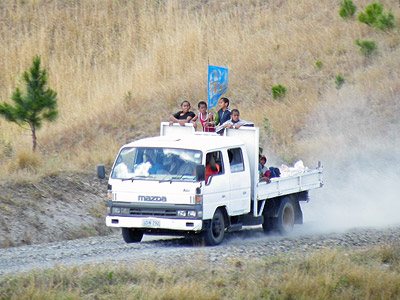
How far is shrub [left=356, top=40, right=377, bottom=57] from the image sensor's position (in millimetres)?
31875

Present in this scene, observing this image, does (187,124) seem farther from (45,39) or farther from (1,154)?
(45,39)

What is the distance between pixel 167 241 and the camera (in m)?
15.7

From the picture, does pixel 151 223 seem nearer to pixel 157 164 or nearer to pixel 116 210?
pixel 116 210

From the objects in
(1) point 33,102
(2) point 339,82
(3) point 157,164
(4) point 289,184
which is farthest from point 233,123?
(2) point 339,82

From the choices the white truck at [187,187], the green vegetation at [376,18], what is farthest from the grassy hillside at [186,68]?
the white truck at [187,187]

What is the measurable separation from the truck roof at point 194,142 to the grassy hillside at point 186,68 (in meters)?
6.37

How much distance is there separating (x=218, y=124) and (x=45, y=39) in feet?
79.6

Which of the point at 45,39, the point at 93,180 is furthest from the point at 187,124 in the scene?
the point at 45,39

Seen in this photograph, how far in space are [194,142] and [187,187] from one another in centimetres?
122

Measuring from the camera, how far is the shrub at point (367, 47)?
31.9 m

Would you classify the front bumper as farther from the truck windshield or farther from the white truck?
the truck windshield

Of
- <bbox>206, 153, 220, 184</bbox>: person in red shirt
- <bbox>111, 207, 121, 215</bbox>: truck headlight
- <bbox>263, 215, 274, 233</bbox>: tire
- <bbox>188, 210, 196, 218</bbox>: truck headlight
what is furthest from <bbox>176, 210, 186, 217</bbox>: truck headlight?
<bbox>263, 215, 274, 233</bbox>: tire

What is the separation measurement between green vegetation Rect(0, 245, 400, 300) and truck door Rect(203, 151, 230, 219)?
1633 millimetres

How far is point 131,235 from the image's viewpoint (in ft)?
50.8
